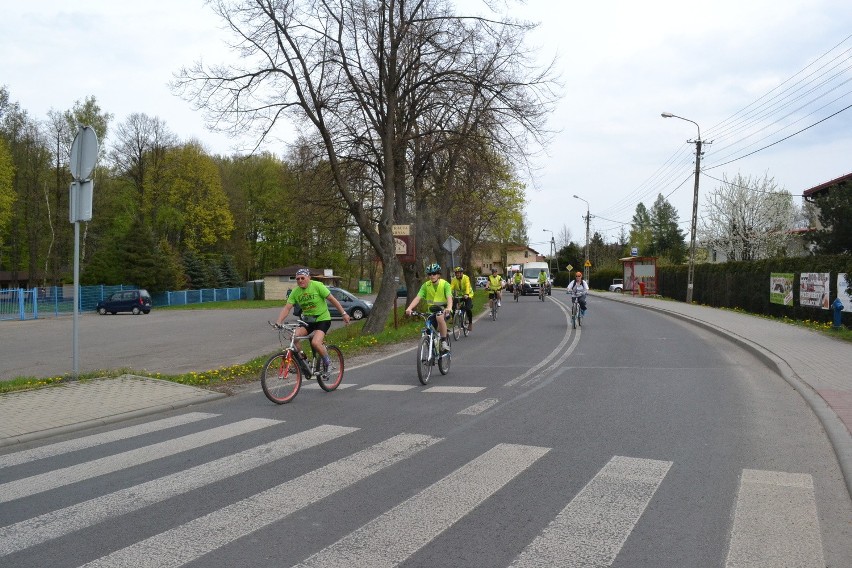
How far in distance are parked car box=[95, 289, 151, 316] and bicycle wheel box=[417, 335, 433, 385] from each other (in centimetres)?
3840

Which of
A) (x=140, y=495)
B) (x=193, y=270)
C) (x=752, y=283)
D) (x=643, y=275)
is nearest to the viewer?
(x=140, y=495)

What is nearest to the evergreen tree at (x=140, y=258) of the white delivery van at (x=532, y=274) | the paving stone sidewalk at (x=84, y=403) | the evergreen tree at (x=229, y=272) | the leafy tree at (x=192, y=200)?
the leafy tree at (x=192, y=200)

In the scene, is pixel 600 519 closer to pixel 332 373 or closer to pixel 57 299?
pixel 332 373

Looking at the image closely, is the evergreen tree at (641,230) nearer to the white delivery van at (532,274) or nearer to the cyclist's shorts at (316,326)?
the white delivery van at (532,274)

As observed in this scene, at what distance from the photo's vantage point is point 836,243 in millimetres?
27844

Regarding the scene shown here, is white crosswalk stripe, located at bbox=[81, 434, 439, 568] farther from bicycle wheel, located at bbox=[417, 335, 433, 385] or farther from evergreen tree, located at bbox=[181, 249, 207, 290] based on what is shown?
evergreen tree, located at bbox=[181, 249, 207, 290]

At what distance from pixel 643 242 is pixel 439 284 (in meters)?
104

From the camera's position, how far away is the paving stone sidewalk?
289 inches

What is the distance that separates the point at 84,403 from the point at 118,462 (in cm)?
323

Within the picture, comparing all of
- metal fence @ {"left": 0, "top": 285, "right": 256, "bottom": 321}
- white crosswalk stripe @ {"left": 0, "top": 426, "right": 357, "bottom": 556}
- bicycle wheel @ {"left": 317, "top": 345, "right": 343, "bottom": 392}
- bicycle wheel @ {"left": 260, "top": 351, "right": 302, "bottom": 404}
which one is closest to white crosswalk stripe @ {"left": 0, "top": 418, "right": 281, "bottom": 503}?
white crosswalk stripe @ {"left": 0, "top": 426, "right": 357, "bottom": 556}

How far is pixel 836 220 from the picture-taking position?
27.6m

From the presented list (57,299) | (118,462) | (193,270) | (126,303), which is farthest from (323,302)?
(193,270)

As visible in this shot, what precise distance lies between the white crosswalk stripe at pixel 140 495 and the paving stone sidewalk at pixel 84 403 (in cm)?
252

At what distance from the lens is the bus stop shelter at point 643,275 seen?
152ft
